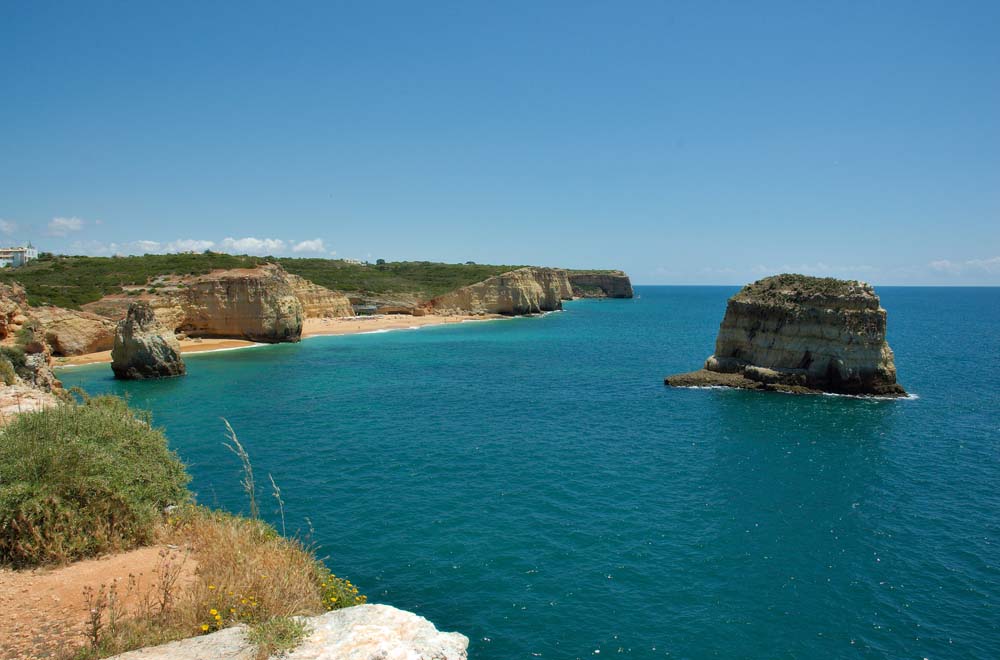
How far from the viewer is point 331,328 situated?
7856cm

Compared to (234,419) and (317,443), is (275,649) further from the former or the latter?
(234,419)

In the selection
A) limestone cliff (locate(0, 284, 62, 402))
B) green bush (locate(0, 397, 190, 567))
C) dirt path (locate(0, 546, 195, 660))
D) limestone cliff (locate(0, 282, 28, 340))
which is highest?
limestone cliff (locate(0, 282, 28, 340))

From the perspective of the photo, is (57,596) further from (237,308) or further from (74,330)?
(237,308)

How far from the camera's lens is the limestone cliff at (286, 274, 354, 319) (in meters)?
82.8

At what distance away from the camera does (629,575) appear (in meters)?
14.9

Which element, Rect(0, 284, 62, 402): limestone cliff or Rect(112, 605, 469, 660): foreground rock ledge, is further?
Rect(0, 284, 62, 402): limestone cliff

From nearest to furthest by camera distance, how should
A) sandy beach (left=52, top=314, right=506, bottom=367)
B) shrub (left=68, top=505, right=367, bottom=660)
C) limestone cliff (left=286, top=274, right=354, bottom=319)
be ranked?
1. shrub (left=68, top=505, right=367, bottom=660)
2. sandy beach (left=52, top=314, right=506, bottom=367)
3. limestone cliff (left=286, top=274, right=354, bottom=319)

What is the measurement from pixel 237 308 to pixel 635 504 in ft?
179

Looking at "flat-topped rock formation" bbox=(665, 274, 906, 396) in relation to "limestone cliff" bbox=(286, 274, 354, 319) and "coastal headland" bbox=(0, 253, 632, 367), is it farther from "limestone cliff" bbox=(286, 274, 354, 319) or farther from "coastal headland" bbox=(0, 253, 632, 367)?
"limestone cliff" bbox=(286, 274, 354, 319)

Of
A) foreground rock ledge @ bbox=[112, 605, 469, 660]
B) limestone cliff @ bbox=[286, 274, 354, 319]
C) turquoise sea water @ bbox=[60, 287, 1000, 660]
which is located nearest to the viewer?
foreground rock ledge @ bbox=[112, 605, 469, 660]

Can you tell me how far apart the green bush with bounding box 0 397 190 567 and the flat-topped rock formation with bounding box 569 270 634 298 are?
183037mm

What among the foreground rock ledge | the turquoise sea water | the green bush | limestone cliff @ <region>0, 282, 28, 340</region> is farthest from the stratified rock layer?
the foreground rock ledge

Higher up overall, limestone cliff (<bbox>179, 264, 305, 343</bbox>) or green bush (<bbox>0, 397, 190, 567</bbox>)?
limestone cliff (<bbox>179, 264, 305, 343</bbox>)

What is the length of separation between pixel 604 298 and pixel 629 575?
584 feet
